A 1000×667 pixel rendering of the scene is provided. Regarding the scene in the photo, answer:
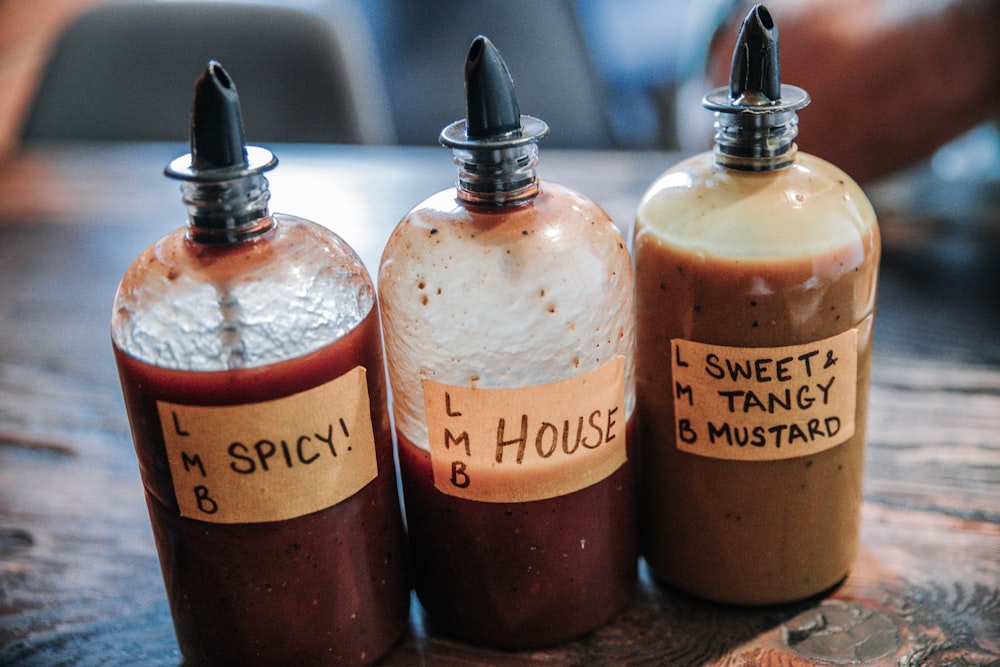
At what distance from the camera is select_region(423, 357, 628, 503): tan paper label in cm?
51

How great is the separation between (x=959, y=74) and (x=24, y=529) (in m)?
0.96

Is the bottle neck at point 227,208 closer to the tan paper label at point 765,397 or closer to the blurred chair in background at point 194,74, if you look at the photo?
the tan paper label at point 765,397

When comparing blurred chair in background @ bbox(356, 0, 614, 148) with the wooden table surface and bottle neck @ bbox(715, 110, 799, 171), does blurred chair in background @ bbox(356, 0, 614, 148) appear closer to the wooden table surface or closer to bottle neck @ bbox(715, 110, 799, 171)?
the wooden table surface

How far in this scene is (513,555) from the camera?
538 mm

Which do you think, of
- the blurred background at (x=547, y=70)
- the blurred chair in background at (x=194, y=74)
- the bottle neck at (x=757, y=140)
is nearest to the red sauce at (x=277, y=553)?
the bottle neck at (x=757, y=140)

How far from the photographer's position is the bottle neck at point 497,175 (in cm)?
49

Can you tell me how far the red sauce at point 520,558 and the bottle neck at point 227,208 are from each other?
0.15 meters

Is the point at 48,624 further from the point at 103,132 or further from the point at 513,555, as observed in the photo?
the point at 103,132

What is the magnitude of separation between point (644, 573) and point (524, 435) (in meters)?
0.18

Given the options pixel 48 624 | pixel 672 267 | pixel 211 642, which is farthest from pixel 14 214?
pixel 672 267

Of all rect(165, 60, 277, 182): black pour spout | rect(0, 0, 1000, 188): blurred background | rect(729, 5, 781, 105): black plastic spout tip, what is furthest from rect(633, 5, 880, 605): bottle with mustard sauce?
rect(0, 0, 1000, 188): blurred background

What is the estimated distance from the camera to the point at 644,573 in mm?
634

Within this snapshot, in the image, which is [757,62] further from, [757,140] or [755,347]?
[755,347]

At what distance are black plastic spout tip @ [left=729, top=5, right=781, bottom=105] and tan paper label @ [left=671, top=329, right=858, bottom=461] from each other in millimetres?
132
